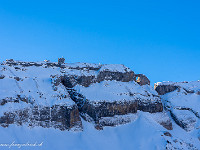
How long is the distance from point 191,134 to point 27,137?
44.7 m

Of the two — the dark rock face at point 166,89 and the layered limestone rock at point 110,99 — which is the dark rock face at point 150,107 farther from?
the dark rock face at point 166,89

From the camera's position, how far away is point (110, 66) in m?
68.9

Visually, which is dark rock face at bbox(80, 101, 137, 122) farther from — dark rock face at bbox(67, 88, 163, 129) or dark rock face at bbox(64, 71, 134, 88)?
dark rock face at bbox(64, 71, 134, 88)

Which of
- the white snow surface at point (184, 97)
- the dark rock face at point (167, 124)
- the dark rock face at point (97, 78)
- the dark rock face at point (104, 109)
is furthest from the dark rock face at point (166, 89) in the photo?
the dark rock face at point (104, 109)

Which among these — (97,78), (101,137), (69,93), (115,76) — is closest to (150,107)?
(115,76)

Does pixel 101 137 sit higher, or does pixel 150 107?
pixel 150 107

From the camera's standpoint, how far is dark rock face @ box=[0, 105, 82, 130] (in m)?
44.1

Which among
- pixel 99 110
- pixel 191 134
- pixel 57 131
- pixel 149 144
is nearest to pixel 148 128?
pixel 149 144

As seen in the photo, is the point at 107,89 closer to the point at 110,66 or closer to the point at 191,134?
the point at 110,66

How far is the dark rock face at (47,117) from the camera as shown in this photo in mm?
44062

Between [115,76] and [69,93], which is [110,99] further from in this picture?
[115,76]

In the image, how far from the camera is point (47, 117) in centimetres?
4775

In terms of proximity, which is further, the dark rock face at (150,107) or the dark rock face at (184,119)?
the dark rock face at (184,119)

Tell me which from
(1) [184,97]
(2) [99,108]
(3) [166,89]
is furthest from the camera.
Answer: (3) [166,89]
